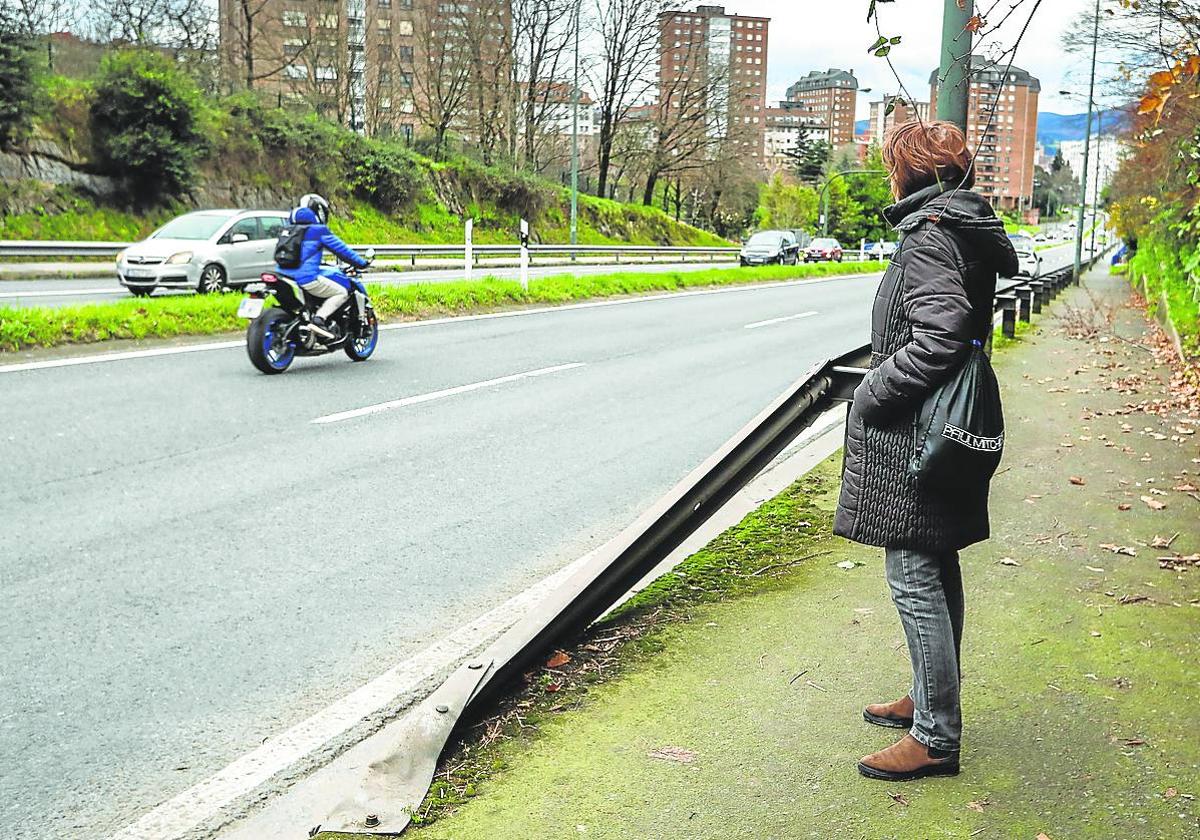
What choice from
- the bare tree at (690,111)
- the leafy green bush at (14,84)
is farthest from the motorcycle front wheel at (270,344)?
the bare tree at (690,111)

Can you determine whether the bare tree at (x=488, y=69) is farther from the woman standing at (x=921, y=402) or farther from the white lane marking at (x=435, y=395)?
the woman standing at (x=921, y=402)

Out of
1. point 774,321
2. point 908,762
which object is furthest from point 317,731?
point 774,321

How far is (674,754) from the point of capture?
3590mm

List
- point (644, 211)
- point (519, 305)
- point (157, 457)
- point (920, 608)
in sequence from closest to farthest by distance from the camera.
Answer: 1. point (920, 608)
2. point (157, 457)
3. point (519, 305)
4. point (644, 211)

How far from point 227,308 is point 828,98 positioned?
46.9 m

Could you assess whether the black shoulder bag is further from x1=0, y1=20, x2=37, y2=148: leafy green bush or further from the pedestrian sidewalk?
x1=0, y1=20, x2=37, y2=148: leafy green bush

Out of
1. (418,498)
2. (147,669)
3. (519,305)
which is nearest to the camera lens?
(147,669)

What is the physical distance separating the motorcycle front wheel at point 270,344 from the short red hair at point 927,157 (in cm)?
935

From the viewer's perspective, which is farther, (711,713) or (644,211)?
(644,211)

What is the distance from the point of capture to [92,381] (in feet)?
36.2

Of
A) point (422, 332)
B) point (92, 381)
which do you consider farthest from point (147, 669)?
point (422, 332)

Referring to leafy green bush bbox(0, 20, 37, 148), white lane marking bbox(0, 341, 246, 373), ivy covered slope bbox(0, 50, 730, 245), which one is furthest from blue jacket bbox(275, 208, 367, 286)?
ivy covered slope bbox(0, 50, 730, 245)

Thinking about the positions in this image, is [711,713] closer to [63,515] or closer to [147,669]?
[147,669]

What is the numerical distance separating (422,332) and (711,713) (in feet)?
43.0
